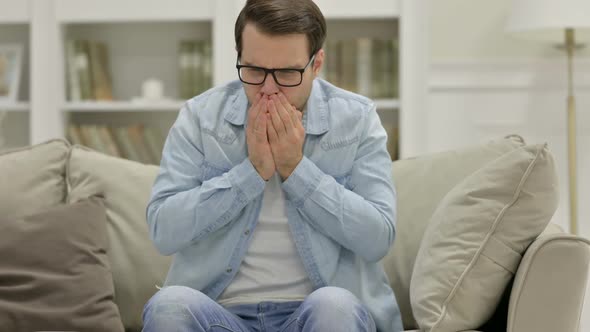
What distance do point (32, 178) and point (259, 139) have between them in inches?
28.5

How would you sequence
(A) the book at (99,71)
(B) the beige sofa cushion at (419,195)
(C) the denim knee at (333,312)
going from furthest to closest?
(A) the book at (99,71) < (B) the beige sofa cushion at (419,195) < (C) the denim knee at (333,312)

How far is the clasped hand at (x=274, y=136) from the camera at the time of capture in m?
1.80

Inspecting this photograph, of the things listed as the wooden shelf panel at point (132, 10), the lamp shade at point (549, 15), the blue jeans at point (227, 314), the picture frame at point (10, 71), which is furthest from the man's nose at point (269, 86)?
the picture frame at point (10, 71)

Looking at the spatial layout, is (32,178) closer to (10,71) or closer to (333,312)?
(333,312)

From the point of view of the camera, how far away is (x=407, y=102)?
11.5ft

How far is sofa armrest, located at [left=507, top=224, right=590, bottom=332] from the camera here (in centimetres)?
165

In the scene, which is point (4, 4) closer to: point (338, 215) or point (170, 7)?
point (170, 7)

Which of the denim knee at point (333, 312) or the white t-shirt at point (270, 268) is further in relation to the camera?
the white t-shirt at point (270, 268)

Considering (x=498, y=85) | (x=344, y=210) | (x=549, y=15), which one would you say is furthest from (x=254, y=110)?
(x=498, y=85)

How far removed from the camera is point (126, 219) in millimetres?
2227

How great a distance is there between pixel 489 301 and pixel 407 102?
1.86m

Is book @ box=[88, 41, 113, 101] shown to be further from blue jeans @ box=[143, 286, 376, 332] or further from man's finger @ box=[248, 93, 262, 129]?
blue jeans @ box=[143, 286, 376, 332]

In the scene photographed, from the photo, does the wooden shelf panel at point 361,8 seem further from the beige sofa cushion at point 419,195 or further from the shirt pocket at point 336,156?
the shirt pocket at point 336,156

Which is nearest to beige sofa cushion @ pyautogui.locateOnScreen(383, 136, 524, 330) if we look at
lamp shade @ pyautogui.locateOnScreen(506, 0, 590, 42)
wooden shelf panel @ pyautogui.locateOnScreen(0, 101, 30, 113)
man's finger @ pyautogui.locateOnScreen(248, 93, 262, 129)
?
man's finger @ pyautogui.locateOnScreen(248, 93, 262, 129)
